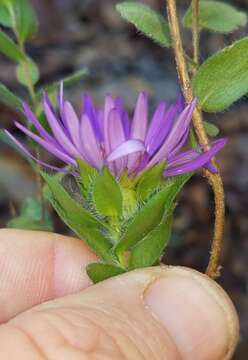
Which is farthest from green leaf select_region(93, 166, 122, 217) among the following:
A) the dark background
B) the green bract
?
the dark background

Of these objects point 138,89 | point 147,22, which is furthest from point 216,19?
point 138,89

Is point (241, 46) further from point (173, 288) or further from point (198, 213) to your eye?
point (198, 213)

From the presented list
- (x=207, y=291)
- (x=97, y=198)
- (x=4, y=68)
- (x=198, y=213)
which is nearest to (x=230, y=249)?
(x=198, y=213)

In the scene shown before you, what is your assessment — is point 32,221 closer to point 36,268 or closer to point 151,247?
point 36,268

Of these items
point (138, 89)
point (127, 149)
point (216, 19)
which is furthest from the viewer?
point (138, 89)

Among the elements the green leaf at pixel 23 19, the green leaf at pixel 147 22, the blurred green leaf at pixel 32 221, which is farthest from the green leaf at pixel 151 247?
the green leaf at pixel 23 19

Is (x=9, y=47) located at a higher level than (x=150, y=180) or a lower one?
higher
